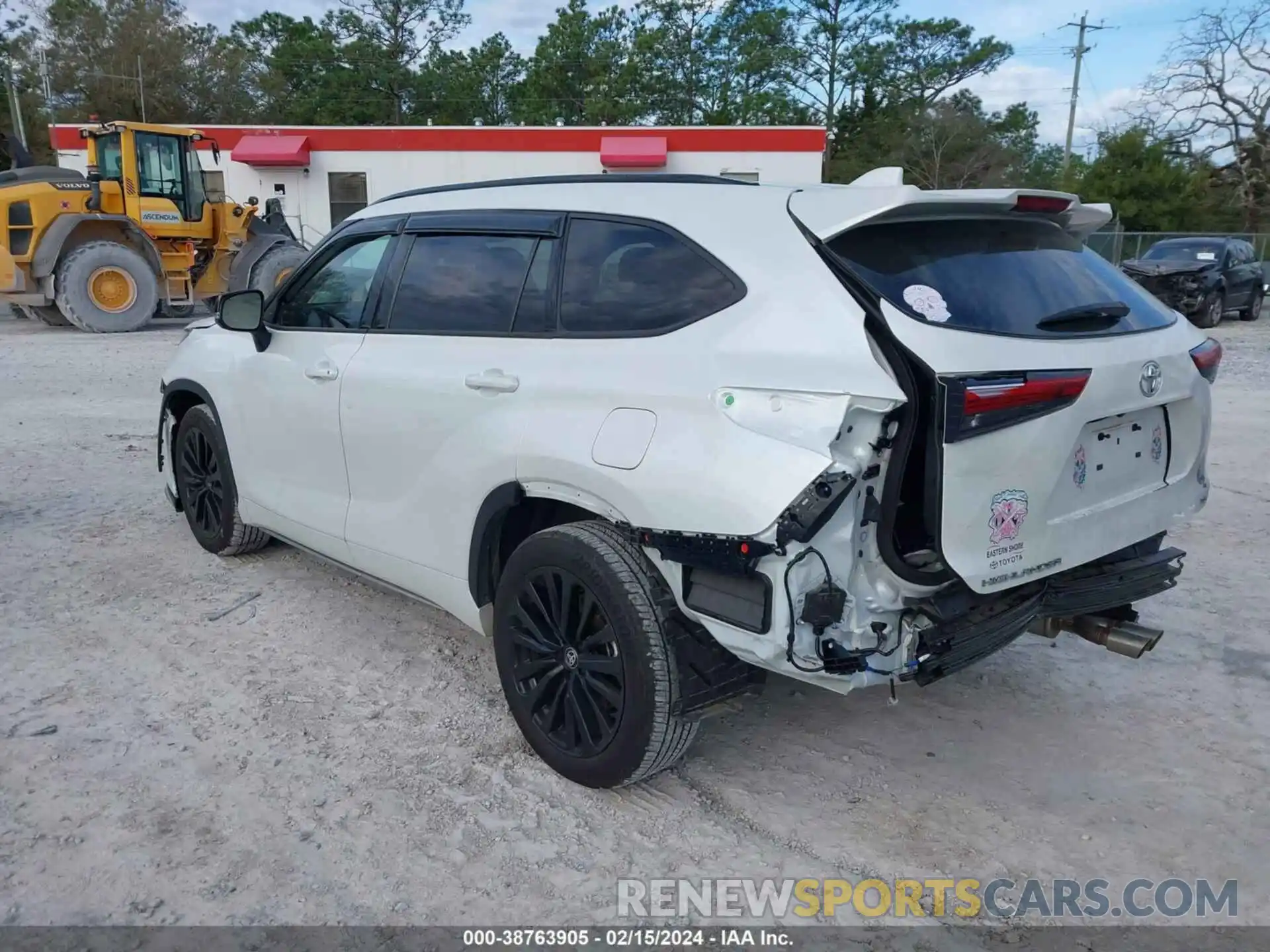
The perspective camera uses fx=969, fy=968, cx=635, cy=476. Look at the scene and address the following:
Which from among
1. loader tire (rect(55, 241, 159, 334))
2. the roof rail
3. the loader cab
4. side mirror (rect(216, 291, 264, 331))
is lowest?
loader tire (rect(55, 241, 159, 334))

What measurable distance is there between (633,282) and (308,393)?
5.78 feet

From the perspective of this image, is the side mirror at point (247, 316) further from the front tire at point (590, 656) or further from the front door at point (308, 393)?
the front tire at point (590, 656)

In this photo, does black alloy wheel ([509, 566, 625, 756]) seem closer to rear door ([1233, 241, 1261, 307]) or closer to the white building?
rear door ([1233, 241, 1261, 307])

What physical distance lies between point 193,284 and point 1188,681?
16.3m

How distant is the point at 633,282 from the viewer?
10.3 feet

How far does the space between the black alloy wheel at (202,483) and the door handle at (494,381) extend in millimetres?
2218

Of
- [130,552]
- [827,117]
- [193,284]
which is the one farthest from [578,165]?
[827,117]

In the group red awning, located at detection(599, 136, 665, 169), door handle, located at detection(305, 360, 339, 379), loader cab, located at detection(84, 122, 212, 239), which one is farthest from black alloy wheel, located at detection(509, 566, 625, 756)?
red awning, located at detection(599, 136, 665, 169)

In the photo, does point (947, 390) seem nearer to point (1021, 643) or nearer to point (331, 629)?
point (1021, 643)

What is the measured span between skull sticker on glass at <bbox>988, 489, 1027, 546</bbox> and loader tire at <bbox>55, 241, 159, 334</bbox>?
15.8m

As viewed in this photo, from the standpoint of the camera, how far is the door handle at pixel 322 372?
13.2ft

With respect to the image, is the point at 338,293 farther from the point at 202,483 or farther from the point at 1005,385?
the point at 1005,385

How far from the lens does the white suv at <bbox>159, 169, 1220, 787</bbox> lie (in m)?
2.60

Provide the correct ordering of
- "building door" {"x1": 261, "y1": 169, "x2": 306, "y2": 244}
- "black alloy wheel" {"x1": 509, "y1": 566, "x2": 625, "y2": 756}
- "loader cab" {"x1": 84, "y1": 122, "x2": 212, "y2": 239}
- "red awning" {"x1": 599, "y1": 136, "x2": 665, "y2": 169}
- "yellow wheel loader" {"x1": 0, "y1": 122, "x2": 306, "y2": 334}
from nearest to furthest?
1. "black alloy wheel" {"x1": 509, "y1": 566, "x2": 625, "y2": 756}
2. "yellow wheel loader" {"x1": 0, "y1": 122, "x2": 306, "y2": 334}
3. "loader cab" {"x1": 84, "y1": 122, "x2": 212, "y2": 239}
4. "red awning" {"x1": 599, "y1": 136, "x2": 665, "y2": 169}
5. "building door" {"x1": 261, "y1": 169, "x2": 306, "y2": 244}
